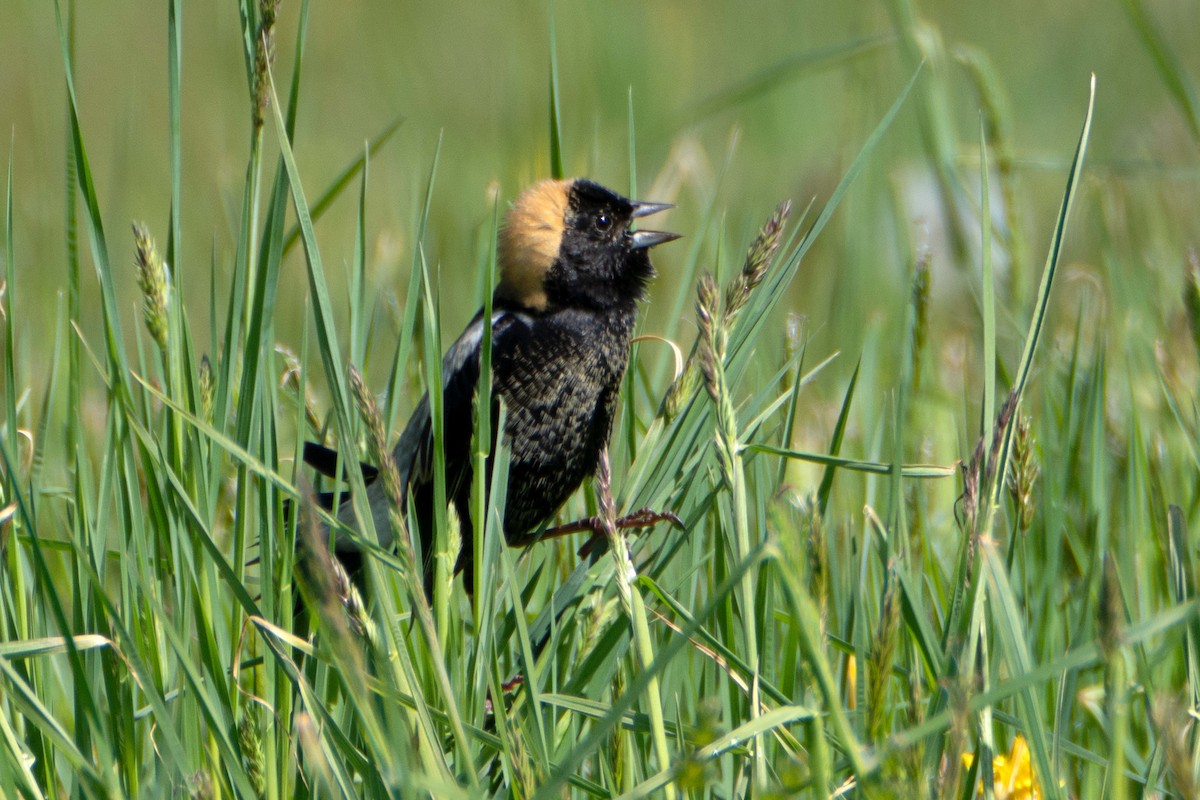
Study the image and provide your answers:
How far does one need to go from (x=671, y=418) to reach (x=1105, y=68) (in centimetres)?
611

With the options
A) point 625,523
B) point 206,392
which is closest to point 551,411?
point 625,523

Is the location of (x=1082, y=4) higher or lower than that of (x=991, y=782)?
higher

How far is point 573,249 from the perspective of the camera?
9.73 ft

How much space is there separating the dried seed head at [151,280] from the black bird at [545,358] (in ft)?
2.94

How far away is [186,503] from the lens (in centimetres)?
138

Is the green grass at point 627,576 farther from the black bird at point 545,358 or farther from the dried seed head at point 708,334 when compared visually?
the black bird at point 545,358

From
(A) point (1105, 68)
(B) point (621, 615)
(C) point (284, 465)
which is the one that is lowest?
(C) point (284, 465)

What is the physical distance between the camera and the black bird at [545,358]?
264 cm

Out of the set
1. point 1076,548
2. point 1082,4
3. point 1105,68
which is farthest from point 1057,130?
point 1076,548

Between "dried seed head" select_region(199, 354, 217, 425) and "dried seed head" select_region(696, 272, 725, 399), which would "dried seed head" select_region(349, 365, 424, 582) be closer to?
"dried seed head" select_region(696, 272, 725, 399)

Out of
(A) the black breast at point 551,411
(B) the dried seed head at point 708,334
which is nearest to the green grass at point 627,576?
(B) the dried seed head at point 708,334

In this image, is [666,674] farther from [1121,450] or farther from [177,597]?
[1121,450]

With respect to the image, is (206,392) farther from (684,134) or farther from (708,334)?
(684,134)

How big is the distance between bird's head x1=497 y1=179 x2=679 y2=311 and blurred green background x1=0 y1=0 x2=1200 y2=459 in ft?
0.51
